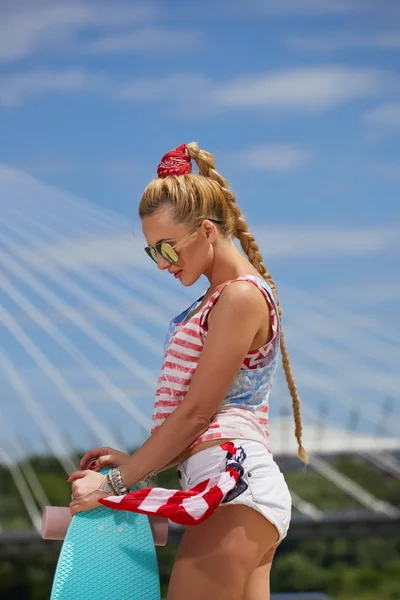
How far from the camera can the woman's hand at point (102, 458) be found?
1954mm

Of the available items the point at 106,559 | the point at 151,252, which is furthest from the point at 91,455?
the point at 151,252

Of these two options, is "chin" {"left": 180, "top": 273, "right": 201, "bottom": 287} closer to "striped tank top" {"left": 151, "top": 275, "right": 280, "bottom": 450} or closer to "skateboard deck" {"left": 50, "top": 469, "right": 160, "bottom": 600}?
"striped tank top" {"left": 151, "top": 275, "right": 280, "bottom": 450}

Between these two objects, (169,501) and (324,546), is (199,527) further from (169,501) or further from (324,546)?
(324,546)

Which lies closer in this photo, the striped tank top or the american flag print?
the american flag print

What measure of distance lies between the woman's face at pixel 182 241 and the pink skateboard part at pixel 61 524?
50 centimetres

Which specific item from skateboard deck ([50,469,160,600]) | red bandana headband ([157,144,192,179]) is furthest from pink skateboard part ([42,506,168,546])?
red bandana headband ([157,144,192,179])

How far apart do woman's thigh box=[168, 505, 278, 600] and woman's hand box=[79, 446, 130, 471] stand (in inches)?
8.5

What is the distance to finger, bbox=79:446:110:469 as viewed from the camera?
1.99 m

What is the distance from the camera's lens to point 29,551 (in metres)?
7.59

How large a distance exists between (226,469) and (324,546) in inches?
368

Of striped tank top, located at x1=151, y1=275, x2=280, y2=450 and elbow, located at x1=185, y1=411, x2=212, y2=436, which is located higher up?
striped tank top, located at x1=151, y1=275, x2=280, y2=450

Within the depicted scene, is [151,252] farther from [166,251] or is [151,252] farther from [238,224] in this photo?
[238,224]

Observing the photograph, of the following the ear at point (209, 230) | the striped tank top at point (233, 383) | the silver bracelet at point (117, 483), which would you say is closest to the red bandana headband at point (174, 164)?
the ear at point (209, 230)

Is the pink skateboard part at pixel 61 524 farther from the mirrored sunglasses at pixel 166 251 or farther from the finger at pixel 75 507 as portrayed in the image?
the mirrored sunglasses at pixel 166 251
